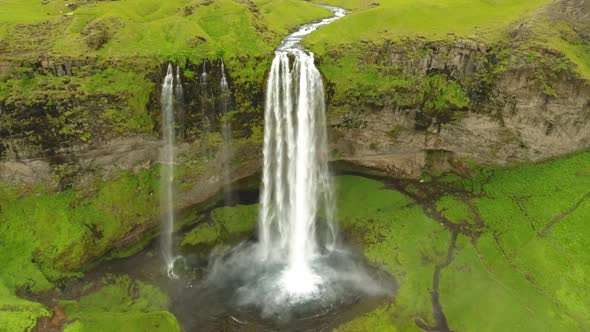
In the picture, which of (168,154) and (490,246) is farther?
(168,154)

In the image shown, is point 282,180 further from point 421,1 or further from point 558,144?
point 421,1

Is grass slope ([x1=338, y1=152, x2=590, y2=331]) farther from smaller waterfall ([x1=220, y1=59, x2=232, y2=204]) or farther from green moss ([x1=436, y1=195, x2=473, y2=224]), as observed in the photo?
smaller waterfall ([x1=220, y1=59, x2=232, y2=204])

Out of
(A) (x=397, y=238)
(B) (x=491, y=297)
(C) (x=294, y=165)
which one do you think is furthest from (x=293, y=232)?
(B) (x=491, y=297)

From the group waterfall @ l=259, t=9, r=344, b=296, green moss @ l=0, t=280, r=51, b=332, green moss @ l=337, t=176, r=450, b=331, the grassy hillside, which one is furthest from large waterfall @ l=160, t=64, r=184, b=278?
green moss @ l=337, t=176, r=450, b=331

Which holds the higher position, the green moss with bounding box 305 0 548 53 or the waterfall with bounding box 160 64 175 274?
the green moss with bounding box 305 0 548 53

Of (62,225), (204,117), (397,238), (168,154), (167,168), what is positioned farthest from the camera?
(397,238)

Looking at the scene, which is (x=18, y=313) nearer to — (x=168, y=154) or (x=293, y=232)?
(x=168, y=154)

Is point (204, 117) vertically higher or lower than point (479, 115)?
higher

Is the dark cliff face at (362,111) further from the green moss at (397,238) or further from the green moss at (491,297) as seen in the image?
the green moss at (491,297)
